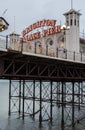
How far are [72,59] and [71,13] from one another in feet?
43.5

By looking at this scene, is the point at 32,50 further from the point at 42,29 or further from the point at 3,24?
the point at 42,29

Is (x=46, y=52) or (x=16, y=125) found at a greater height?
(x=46, y=52)

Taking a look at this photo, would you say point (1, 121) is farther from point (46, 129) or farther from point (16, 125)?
point (46, 129)

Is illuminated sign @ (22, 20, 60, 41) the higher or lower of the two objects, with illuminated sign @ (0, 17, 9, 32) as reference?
higher

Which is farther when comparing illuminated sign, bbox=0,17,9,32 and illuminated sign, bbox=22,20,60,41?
illuminated sign, bbox=22,20,60,41

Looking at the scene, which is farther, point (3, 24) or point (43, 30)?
point (43, 30)

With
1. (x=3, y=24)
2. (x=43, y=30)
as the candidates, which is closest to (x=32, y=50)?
(x=3, y=24)

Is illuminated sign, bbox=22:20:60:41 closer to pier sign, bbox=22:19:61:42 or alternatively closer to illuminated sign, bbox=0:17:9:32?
pier sign, bbox=22:19:61:42

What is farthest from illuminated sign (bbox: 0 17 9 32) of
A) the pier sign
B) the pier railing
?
the pier sign

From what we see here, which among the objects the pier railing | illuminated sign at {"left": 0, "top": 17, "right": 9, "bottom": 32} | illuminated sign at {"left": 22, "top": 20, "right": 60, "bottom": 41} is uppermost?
illuminated sign at {"left": 22, "top": 20, "right": 60, "bottom": 41}

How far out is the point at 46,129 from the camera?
124 ft

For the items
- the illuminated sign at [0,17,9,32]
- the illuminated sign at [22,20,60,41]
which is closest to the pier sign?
the illuminated sign at [22,20,60,41]

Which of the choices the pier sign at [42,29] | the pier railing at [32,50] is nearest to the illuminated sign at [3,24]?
the pier railing at [32,50]

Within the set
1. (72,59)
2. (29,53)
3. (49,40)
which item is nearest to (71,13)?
(49,40)
